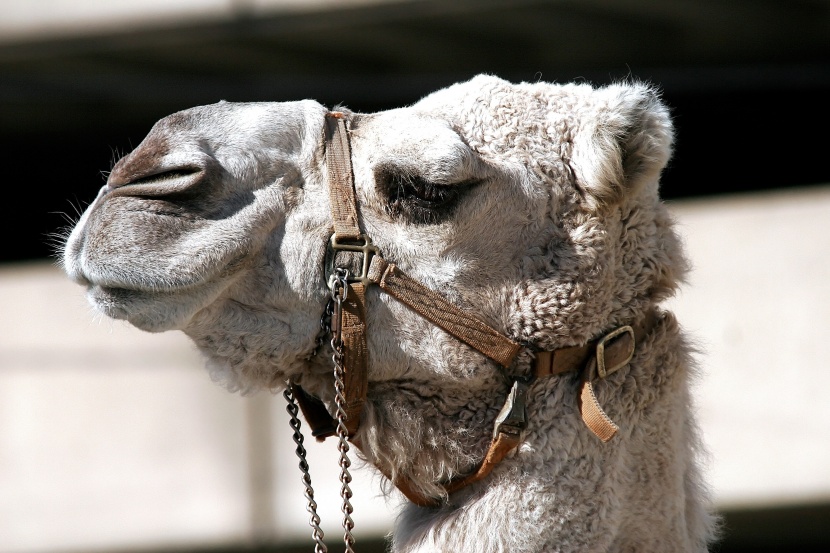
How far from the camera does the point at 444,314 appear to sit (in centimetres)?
245

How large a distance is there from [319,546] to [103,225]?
3.00 ft

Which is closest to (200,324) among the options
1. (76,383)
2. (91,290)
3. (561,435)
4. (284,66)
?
(91,290)

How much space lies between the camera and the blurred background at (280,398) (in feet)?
19.3

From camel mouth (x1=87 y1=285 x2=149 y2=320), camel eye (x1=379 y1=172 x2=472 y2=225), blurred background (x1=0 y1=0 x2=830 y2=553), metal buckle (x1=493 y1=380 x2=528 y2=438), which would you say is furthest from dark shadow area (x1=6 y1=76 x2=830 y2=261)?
camel mouth (x1=87 y1=285 x2=149 y2=320)

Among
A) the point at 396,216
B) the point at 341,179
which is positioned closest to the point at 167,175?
the point at 341,179

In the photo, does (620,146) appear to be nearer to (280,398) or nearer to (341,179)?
(341,179)

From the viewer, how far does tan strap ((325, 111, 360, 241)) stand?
2.41 m

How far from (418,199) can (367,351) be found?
0.39m

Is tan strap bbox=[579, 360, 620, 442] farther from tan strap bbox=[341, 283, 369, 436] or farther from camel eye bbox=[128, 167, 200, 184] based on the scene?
camel eye bbox=[128, 167, 200, 184]

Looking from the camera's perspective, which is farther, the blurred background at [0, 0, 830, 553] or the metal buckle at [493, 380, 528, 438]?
the blurred background at [0, 0, 830, 553]

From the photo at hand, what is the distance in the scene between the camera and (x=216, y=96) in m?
7.61

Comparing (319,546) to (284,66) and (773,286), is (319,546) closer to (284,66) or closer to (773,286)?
(773,286)

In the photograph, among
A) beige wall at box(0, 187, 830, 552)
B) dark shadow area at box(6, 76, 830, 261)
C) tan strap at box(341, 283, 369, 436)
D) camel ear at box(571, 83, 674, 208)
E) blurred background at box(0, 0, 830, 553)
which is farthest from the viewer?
dark shadow area at box(6, 76, 830, 261)

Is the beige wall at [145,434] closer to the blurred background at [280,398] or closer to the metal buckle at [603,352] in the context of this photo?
the blurred background at [280,398]
